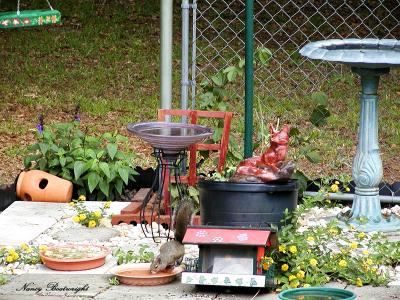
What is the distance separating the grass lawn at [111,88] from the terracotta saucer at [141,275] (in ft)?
6.33

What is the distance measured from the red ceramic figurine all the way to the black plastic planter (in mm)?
57

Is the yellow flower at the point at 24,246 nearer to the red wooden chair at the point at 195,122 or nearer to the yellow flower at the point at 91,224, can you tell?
the yellow flower at the point at 91,224

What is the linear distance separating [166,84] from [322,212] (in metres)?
1.35

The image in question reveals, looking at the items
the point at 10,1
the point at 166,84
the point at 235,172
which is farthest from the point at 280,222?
the point at 10,1

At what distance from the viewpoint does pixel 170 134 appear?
626 centimetres

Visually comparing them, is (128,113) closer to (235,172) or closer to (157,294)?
(235,172)

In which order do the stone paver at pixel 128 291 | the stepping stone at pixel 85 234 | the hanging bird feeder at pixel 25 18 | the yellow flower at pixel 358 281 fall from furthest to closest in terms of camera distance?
the stepping stone at pixel 85 234
the hanging bird feeder at pixel 25 18
the yellow flower at pixel 358 281
the stone paver at pixel 128 291

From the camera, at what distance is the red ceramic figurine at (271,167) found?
18.5 ft

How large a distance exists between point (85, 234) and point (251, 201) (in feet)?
4.04

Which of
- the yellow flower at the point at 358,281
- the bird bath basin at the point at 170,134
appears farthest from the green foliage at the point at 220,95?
the yellow flower at the point at 358,281

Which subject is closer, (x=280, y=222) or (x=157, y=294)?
(x=157, y=294)

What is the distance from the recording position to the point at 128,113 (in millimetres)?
10242

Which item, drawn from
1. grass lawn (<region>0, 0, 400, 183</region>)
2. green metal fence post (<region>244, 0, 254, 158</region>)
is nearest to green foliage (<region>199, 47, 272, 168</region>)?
green metal fence post (<region>244, 0, 254, 158</region>)

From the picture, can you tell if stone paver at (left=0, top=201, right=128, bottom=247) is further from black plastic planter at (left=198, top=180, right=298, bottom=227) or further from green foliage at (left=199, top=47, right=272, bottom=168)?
black plastic planter at (left=198, top=180, right=298, bottom=227)
